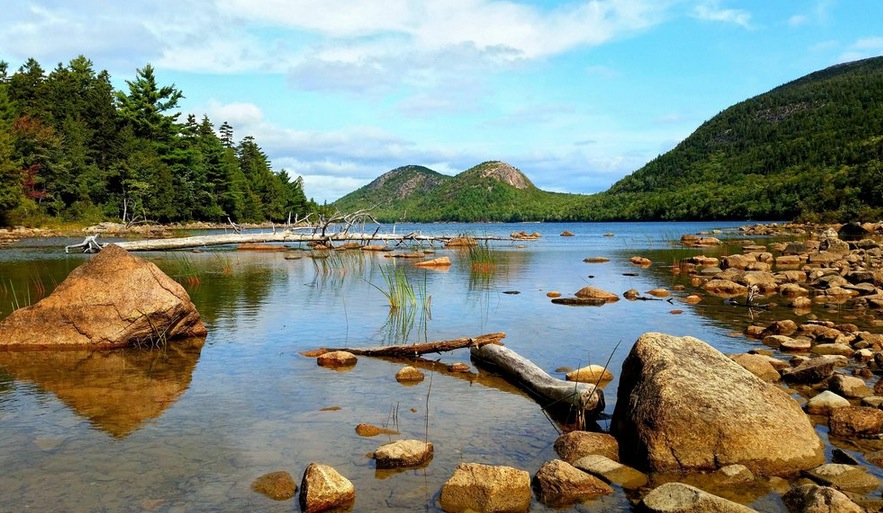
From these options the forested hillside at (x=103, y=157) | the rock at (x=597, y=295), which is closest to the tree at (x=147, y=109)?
the forested hillside at (x=103, y=157)

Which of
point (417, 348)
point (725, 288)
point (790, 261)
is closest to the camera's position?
point (417, 348)

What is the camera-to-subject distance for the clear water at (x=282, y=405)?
17.6 feet

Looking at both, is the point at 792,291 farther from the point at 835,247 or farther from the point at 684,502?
the point at 835,247

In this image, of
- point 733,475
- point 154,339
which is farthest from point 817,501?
point 154,339

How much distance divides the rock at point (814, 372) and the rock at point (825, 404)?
128cm

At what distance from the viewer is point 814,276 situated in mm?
21969

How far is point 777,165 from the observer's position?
13588cm

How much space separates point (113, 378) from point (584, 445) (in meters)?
7.07

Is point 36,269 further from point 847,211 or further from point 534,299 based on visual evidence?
point 847,211

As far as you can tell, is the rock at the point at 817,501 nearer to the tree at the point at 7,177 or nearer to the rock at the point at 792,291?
the rock at the point at 792,291

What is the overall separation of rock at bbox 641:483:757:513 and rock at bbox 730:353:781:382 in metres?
4.52

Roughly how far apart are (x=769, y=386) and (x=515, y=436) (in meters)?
2.93

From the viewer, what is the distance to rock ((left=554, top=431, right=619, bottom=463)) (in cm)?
623

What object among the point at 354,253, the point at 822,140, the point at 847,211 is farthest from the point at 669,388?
the point at 822,140
